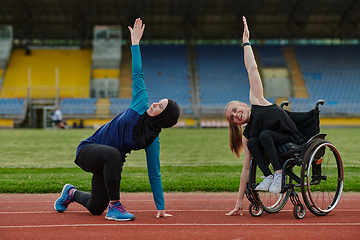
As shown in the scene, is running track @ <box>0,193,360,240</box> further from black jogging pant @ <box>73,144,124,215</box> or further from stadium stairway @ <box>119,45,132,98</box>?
stadium stairway @ <box>119,45,132,98</box>

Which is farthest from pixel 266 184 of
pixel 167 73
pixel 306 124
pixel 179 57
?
pixel 179 57

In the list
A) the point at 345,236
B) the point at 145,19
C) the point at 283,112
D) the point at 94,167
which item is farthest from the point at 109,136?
the point at 145,19

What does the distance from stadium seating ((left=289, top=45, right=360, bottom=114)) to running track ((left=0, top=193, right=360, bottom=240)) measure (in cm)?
2806

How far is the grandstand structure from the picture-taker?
105 ft

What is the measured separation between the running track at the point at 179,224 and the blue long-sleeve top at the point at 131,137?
20.0 inches

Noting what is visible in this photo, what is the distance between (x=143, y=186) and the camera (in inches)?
277

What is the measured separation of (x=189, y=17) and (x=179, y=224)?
1437 inches

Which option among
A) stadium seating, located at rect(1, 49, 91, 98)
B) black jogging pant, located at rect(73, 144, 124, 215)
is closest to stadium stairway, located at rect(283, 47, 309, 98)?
stadium seating, located at rect(1, 49, 91, 98)

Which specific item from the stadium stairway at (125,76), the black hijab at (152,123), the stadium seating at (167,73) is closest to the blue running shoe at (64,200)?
the black hijab at (152,123)

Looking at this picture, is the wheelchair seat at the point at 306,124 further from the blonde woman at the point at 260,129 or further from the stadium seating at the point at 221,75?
the stadium seating at the point at 221,75

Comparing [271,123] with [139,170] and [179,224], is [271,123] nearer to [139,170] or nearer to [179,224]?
[179,224]

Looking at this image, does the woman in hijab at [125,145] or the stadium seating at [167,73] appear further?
the stadium seating at [167,73]

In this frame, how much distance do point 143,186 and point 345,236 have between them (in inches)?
152

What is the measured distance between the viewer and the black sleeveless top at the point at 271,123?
4422 mm
